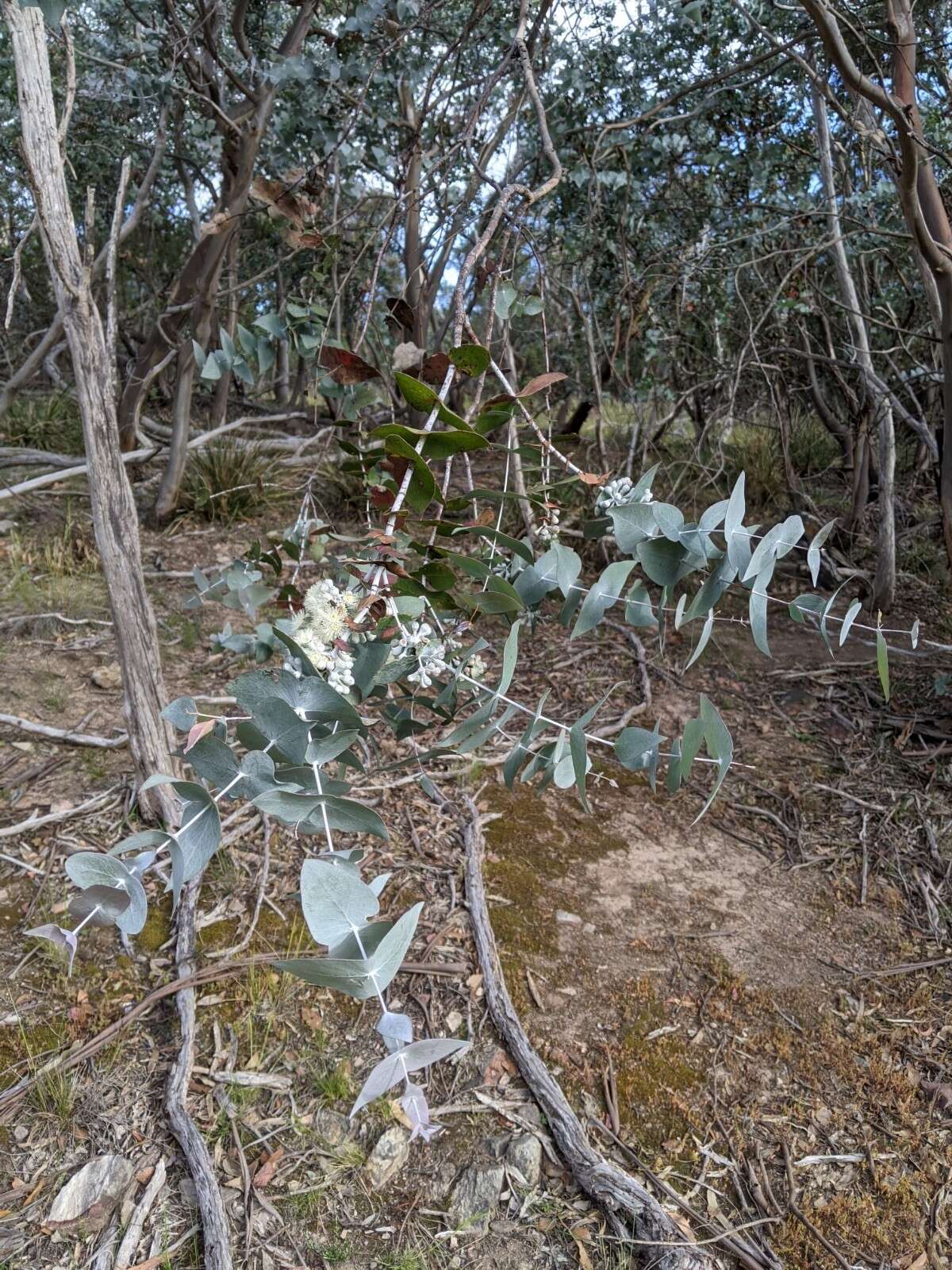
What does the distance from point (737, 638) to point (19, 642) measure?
7.94 feet

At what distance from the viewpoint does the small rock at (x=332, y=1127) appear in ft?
4.43

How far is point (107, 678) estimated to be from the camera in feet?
8.11

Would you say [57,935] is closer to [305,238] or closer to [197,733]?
[197,733]

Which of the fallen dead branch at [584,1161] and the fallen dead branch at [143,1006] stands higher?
the fallen dead branch at [143,1006]

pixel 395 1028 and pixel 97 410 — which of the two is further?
pixel 97 410

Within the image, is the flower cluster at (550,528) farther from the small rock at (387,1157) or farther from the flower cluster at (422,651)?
the small rock at (387,1157)

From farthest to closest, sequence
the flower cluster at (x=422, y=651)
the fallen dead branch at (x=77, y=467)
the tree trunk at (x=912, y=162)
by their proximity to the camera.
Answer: the fallen dead branch at (x=77, y=467) → the tree trunk at (x=912, y=162) → the flower cluster at (x=422, y=651)

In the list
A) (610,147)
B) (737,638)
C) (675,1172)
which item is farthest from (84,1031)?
(610,147)

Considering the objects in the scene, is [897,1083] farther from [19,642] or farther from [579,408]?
[579,408]

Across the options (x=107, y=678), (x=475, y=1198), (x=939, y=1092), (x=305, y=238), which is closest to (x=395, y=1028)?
(x=475, y=1198)

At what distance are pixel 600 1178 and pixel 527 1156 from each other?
0.12 metres

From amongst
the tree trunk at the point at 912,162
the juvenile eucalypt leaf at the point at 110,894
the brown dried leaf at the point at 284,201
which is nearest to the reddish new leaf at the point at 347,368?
the juvenile eucalypt leaf at the point at 110,894

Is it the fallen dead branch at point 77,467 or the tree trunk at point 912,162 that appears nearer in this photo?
the tree trunk at point 912,162

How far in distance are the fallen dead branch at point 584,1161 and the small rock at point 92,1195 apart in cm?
65
